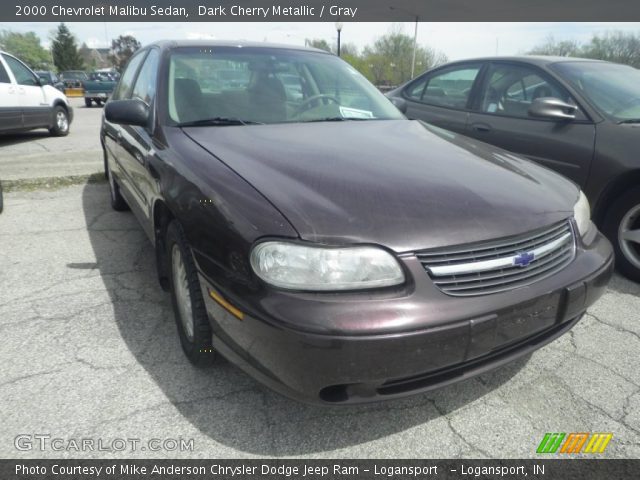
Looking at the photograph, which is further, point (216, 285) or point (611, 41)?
point (611, 41)

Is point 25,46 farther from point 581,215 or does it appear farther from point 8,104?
point 581,215

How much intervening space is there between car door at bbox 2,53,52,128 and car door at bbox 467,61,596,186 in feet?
28.1

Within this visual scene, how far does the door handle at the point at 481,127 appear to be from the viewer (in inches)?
165

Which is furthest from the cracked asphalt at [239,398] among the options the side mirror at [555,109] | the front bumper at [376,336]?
the side mirror at [555,109]

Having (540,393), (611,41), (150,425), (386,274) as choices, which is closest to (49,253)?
(150,425)

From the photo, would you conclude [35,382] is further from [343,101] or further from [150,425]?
[343,101]

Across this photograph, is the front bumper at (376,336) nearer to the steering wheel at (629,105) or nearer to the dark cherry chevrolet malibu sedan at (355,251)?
the dark cherry chevrolet malibu sedan at (355,251)

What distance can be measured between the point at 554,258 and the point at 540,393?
0.66 meters

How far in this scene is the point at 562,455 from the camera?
183 centimetres

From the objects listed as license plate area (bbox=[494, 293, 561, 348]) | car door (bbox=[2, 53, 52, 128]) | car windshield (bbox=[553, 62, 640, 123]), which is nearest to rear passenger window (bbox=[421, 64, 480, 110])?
car windshield (bbox=[553, 62, 640, 123])

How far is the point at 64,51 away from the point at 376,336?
70754mm

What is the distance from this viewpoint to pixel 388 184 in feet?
6.32

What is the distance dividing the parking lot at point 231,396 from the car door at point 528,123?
1.07 metres

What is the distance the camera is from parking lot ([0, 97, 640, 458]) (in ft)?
6.13
